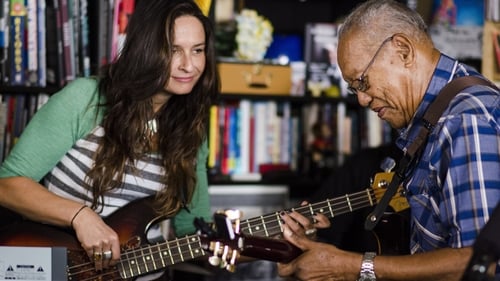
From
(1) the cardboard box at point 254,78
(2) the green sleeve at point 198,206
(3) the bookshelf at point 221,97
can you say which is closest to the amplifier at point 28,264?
(2) the green sleeve at point 198,206

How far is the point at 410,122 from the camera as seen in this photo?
5.89 feet

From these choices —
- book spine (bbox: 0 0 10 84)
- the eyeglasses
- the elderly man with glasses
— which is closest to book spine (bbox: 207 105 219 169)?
book spine (bbox: 0 0 10 84)

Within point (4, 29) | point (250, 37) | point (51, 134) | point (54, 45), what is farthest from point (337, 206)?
point (4, 29)

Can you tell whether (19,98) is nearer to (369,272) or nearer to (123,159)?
(123,159)

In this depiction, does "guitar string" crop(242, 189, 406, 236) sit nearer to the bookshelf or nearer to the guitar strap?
the guitar strap

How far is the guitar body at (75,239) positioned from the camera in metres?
2.30

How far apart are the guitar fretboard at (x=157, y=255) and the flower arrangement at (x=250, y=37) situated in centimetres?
109

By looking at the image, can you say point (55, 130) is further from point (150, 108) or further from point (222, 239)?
point (222, 239)

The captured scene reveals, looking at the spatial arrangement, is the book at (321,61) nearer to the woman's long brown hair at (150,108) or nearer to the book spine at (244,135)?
the book spine at (244,135)

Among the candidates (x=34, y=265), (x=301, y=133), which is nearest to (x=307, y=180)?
(x=301, y=133)

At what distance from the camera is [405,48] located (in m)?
1.73

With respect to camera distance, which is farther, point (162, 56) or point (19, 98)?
point (19, 98)

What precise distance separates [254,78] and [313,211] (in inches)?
40.6

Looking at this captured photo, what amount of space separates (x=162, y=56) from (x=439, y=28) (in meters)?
1.47
